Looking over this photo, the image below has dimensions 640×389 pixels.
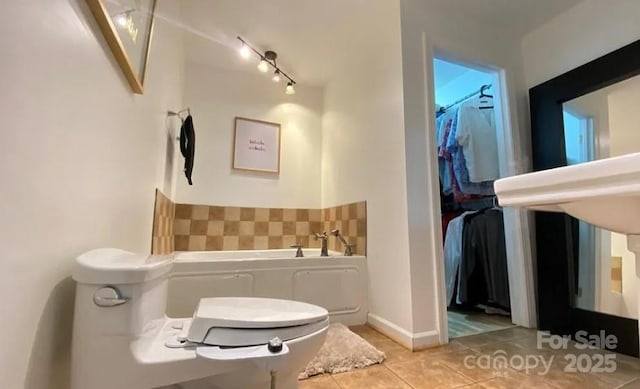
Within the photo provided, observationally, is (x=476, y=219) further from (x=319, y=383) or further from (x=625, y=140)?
(x=319, y=383)

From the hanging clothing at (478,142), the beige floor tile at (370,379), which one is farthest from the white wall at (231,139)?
the beige floor tile at (370,379)

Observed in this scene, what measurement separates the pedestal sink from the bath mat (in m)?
1.20

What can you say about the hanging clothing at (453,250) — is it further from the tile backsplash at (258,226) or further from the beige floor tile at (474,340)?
the tile backsplash at (258,226)

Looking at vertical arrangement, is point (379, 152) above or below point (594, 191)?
above

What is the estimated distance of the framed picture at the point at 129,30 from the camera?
875 millimetres

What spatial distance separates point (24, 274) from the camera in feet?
1.99

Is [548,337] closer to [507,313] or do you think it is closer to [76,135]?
[507,313]

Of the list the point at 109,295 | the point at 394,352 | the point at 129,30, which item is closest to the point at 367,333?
the point at 394,352

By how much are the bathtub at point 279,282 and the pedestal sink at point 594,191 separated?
1.68 metres

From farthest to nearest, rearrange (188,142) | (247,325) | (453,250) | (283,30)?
(453,250)
(283,30)
(188,142)
(247,325)

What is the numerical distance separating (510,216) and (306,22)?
85.7 inches

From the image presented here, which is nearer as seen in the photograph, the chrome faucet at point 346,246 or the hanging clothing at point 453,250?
the chrome faucet at point 346,246

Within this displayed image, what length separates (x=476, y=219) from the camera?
8.52ft

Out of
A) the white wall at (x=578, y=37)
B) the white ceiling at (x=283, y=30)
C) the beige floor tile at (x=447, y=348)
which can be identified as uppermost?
the white ceiling at (x=283, y=30)
